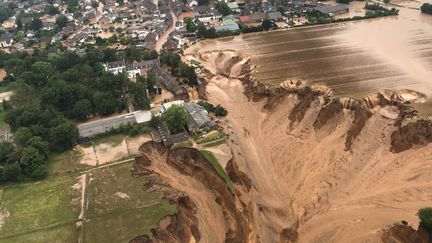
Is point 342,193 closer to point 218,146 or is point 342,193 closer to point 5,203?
point 218,146

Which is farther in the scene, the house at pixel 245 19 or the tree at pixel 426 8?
the house at pixel 245 19

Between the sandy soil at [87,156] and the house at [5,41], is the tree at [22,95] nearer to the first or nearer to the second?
the sandy soil at [87,156]

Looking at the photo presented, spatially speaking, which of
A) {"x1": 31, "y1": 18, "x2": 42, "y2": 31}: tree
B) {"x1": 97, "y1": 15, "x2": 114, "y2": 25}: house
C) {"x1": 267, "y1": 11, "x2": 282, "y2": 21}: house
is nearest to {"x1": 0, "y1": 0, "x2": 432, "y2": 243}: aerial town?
{"x1": 267, "y1": 11, "x2": 282, "y2": 21}: house

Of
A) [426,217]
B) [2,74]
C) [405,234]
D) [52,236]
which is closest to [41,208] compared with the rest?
[52,236]

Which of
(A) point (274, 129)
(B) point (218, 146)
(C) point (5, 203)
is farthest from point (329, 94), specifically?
(C) point (5, 203)

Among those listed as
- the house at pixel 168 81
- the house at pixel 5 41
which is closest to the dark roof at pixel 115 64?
the house at pixel 168 81
